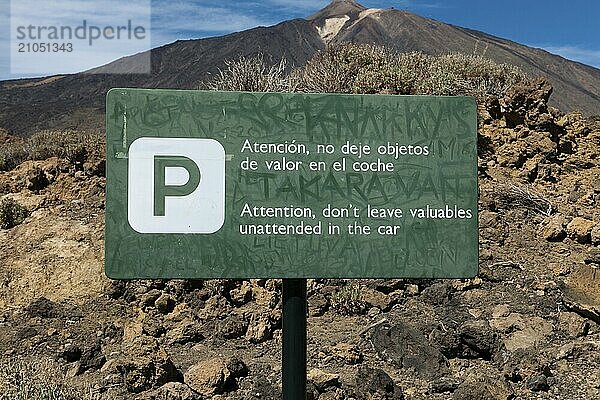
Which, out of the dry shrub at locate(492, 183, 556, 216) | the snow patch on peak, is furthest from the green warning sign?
the snow patch on peak

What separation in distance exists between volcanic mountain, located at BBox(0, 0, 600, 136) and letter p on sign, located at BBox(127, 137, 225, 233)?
2349cm

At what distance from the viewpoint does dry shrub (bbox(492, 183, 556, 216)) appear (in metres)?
8.16

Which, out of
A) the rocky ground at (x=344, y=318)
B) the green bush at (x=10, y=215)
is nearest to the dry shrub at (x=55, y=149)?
the rocky ground at (x=344, y=318)

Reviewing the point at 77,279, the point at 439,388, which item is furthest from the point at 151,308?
the point at 439,388

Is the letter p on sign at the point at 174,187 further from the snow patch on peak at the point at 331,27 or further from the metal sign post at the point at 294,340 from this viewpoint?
the snow patch on peak at the point at 331,27

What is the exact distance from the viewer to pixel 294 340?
3.31 m

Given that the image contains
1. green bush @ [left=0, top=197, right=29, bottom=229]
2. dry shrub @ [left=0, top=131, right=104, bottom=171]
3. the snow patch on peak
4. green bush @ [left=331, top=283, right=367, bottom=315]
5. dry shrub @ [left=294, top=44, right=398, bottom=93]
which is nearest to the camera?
green bush @ [left=331, top=283, right=367, bottom=315]

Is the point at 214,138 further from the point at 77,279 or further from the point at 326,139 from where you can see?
the point at 77,279

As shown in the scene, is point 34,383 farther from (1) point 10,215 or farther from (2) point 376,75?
(2) point 376,75

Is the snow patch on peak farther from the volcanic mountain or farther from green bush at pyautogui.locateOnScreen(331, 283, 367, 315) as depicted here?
green bush at pyautogui.locateOnScreen(331, 283, 367, 315)

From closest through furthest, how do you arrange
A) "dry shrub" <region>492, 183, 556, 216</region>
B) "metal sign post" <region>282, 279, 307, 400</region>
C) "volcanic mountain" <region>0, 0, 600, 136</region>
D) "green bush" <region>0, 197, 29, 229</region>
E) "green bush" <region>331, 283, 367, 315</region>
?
1. "metal sign post" <region>282, 279, 307, 400</region>
2. "green bush" <region>331, 283, 367, 315</region>
3. "dry shrub" <region>492, 183, 556, 216</region>
4. "green bush" <region>0, 197, 29, 229</region>
5. "volcanic mountain" <region>0, 0, 600, 136</region>

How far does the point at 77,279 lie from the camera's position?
7.26 meters

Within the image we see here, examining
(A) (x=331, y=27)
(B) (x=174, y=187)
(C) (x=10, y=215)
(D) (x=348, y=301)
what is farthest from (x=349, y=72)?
(A) (x=331, y=27)

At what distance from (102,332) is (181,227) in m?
3.59
